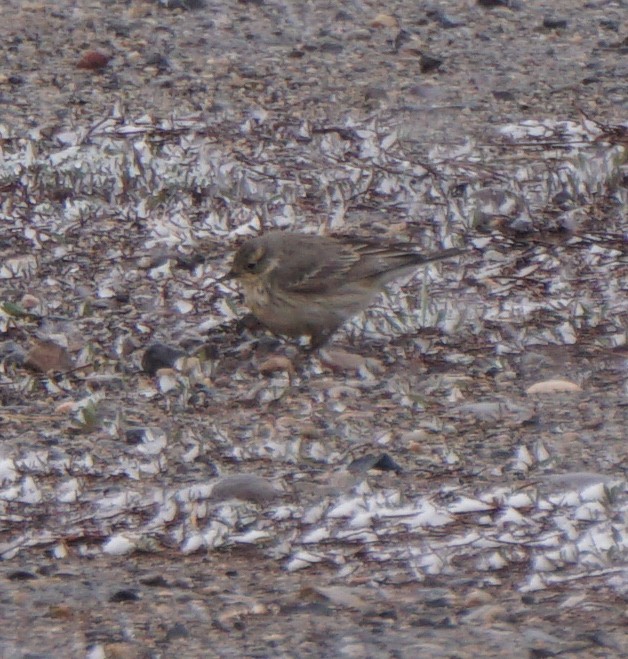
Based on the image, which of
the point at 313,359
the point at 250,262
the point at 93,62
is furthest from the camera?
the point at 93,62

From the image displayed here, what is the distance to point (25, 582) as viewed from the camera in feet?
14.4

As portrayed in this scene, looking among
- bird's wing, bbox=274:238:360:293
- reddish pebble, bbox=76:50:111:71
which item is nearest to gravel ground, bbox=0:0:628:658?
reddish pebble, bbox=76:50:111:71

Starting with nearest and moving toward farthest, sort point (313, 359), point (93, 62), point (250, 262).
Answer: point (313, 359)
point (250, 262)
point (93, 62)

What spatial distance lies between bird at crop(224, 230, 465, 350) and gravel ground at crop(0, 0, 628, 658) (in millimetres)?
118

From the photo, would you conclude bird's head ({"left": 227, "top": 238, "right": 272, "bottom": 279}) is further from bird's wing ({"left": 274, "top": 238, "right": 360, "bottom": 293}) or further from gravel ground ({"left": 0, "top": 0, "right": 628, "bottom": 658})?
gravel ground ({"left": 0, "top": 0, "right": 628, "bottom": 658})

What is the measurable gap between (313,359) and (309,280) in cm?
38

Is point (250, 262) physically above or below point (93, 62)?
below

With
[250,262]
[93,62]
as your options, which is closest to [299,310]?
[250,262]

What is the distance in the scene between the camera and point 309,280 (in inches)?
254

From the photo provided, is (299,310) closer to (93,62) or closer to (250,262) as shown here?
(250,262)

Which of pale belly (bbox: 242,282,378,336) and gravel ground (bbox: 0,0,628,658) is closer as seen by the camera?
gravel ground (bbox: 0,0,628,658)

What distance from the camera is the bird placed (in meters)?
6.38

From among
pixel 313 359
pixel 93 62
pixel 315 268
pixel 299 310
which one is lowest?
pixel 313 359

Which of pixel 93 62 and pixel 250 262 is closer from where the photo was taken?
pixel 250 262
